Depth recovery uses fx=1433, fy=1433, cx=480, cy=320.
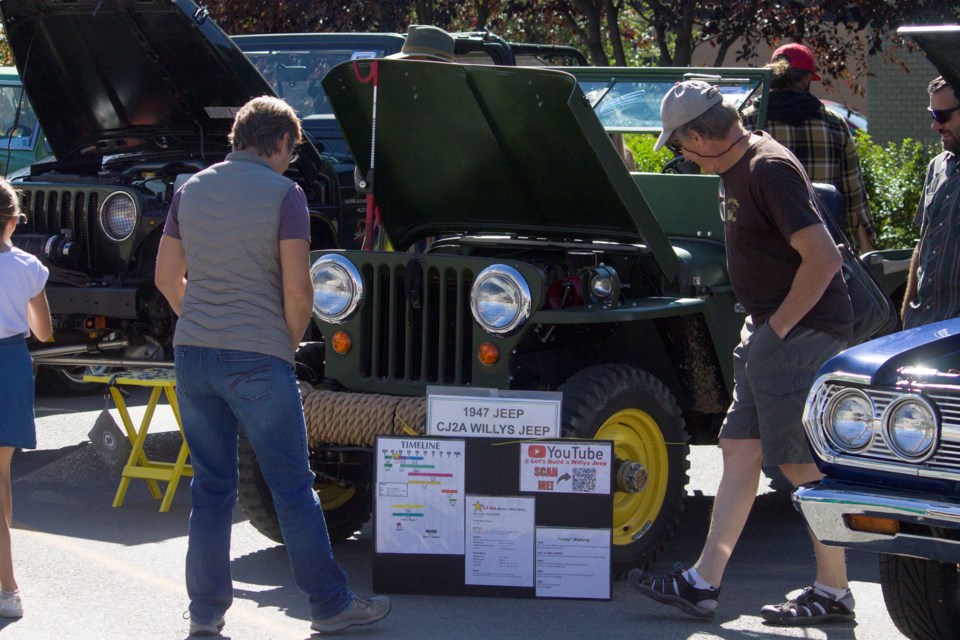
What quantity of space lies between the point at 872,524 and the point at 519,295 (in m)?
1.72

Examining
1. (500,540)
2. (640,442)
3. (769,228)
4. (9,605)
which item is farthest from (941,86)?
(9,605)

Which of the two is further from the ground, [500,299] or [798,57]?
[798,57]

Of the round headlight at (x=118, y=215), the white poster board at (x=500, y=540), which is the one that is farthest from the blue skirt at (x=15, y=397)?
the round headlight at (x=118, y=215)

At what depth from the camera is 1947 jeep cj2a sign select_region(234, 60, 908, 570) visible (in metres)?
5.40

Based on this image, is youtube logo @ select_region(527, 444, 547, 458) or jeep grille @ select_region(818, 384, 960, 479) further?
youtube logo @ select_region(527, 444, 547, 458)

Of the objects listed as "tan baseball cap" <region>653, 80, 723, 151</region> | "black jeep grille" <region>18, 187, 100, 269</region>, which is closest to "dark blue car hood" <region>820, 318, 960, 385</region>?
"tan baseball cap" <region>653, 80, 723, 151</region>

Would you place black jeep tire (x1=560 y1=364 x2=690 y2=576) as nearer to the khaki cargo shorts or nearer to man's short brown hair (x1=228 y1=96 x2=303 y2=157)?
the khaki cargo shorts

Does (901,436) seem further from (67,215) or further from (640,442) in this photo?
(67,215)

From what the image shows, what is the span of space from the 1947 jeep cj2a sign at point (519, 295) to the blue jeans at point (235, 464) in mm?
771

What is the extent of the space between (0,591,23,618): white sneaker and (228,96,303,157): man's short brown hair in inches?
69.1

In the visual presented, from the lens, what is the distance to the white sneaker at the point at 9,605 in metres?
4.96

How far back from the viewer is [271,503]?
5.68 m

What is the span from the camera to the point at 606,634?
191 inches

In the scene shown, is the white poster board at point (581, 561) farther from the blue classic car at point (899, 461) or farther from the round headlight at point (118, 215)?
the round headlight at point (118, 215)
